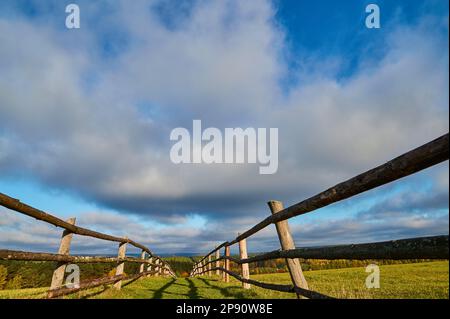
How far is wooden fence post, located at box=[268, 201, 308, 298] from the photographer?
4.18m

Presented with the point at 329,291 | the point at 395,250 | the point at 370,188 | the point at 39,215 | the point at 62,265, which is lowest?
the point at 329,291

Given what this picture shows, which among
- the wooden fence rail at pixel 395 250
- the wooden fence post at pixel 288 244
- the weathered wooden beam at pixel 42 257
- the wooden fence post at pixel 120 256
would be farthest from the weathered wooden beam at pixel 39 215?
the wooden fence rail at pixel 395 250

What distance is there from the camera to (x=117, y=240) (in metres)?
7.90

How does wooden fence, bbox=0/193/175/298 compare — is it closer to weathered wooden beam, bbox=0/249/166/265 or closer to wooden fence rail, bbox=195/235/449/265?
weathered wooden beam, bbox=0/249/166/265

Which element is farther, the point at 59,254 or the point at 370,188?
the point at 59,254

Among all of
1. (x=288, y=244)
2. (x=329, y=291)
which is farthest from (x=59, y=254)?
(x=329, y=291)

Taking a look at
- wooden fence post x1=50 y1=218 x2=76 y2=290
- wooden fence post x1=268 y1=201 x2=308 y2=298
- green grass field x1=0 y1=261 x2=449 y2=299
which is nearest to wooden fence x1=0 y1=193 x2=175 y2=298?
wooden fence post x1=50 y1=218 x2=76 y2=290

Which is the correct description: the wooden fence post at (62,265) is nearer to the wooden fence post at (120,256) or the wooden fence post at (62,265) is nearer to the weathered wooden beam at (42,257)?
the weathered wooden beam at (42,257)

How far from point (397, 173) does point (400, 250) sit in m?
0.53

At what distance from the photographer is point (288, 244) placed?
14.4 ft

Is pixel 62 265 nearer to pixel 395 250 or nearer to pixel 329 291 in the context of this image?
pixel 329 291

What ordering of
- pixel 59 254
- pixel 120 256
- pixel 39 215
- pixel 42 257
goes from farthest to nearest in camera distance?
1. pixel 120 256
2. pixel 59 254
3. pixel 42 257
4. pixel 39 215

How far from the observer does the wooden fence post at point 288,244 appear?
165 inches
